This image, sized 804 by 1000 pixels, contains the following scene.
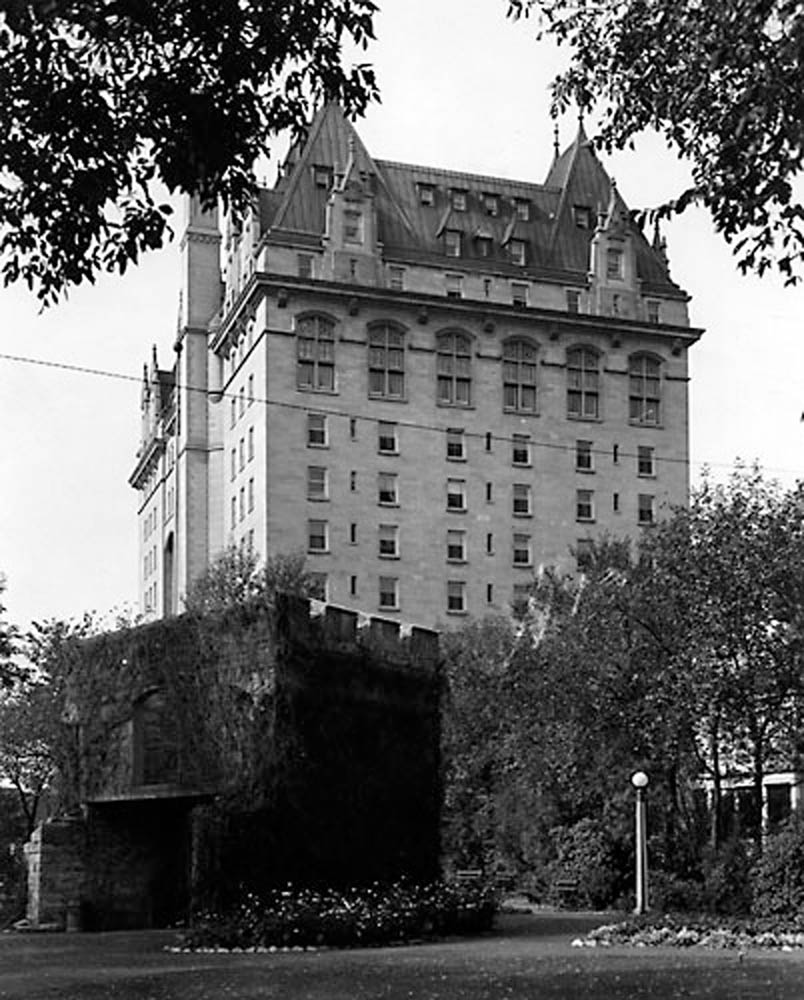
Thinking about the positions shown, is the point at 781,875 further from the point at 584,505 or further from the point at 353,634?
the point at 584,505

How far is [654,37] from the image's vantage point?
9.32m

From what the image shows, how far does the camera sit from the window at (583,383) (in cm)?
8944

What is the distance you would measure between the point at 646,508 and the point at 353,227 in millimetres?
20539

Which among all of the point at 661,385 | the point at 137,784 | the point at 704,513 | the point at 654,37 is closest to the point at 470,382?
the point at 661,385

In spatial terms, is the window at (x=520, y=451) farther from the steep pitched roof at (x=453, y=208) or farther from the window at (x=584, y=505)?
the steep pitched roof at (x=453, y=208)

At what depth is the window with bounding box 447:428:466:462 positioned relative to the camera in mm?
86875

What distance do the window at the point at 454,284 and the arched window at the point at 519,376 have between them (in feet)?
11.7

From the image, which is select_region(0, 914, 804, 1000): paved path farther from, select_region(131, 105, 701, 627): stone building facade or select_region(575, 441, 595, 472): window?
select_region(575, 441, 595, 472): window

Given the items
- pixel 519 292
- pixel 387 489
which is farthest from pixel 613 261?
pixel 387 489

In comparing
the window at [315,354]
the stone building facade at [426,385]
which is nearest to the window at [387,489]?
the stone building facade at [426,385]

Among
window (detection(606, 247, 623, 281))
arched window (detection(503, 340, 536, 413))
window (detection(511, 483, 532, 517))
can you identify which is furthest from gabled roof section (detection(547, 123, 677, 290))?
window (detection(511, 483, 532, 517))

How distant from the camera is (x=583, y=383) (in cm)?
8975

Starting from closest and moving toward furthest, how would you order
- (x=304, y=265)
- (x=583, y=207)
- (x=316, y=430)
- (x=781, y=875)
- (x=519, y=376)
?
(x=781, y=875)
(x=316, y=430)
(x=304, y=265)
(x=519, y=376)
(x=583, y=207)

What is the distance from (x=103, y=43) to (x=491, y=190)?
3453 inches
